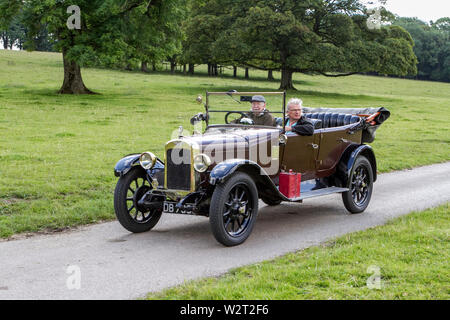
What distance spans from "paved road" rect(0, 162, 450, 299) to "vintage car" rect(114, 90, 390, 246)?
1.06 ft

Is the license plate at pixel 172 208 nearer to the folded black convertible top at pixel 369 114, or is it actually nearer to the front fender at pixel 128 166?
the front fender at pixel 128 166

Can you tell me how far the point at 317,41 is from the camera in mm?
38312

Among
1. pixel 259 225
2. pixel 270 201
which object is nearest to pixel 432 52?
pixel 270 201

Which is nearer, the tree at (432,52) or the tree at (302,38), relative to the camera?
the tree at (302,38)

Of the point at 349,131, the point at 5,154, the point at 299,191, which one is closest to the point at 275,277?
the point at 299,191

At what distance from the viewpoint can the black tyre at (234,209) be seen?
596 centimetres

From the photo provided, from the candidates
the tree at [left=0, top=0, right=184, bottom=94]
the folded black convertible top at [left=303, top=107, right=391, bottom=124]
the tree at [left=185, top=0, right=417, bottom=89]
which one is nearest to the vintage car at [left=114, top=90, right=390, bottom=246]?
the folded black convertible top at [left=303, top=107, right=391, bottom=124]

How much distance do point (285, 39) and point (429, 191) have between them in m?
29.9

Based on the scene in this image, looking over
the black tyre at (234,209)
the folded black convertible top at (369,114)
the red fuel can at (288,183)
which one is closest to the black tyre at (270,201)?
the red fuel can at (288,183)

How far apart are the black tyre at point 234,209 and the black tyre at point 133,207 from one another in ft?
A: 3.59

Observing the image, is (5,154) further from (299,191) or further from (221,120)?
(299,191)

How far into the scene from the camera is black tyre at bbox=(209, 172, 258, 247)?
5.96 metres

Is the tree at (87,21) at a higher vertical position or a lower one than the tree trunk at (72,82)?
higher

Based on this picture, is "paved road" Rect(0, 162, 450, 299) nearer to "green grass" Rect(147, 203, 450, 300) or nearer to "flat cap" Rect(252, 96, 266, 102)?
"green grass" Rect(147, 203, 450, 300)
